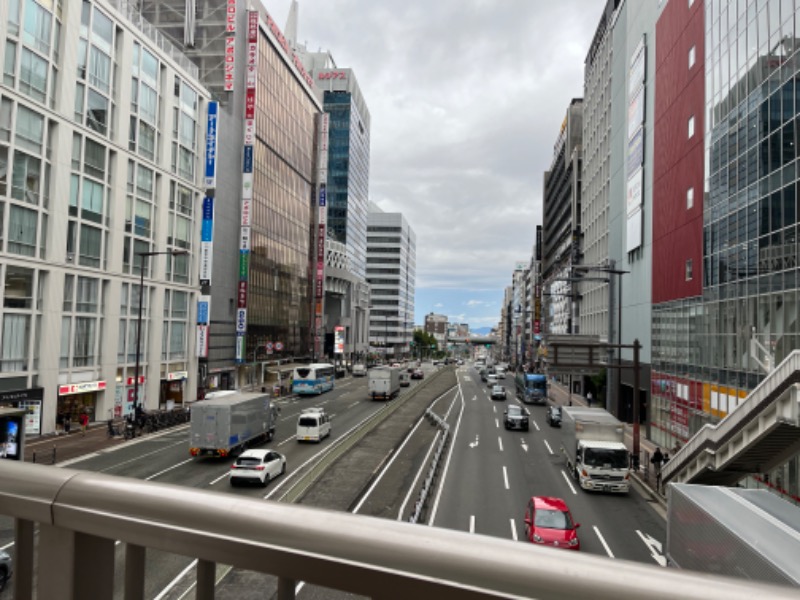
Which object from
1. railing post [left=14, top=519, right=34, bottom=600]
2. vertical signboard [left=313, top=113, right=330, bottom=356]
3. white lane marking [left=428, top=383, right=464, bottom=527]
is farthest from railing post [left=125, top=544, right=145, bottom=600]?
vertical signboard [left=313, top=113, right=330, bottom=356]

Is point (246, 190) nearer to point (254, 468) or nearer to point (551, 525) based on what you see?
point (254, 468)

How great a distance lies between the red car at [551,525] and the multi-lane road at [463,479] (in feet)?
3.28

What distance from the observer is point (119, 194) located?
39.8m

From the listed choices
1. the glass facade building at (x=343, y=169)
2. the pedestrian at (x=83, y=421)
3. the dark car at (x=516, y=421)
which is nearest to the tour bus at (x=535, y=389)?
the dark car at (x=516, y=421)

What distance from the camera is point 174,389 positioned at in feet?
162

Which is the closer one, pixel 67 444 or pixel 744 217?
pixel 744 217

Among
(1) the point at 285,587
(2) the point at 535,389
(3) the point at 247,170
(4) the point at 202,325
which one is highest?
(3) the point at 247,170

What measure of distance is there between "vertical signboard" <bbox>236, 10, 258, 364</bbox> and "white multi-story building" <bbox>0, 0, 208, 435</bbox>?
39.4 ft

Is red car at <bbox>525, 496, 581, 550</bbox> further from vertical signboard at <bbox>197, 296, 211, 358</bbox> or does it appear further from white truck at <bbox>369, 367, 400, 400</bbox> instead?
vertical signboard at <bbox>197, 296, 211, 358</bbox>

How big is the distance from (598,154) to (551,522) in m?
55.0

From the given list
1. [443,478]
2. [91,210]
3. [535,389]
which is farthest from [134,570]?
[535,389]

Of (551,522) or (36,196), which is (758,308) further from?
(36,196)

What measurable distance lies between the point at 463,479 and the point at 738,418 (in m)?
12.3

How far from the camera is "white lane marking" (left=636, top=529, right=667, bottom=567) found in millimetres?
17400
